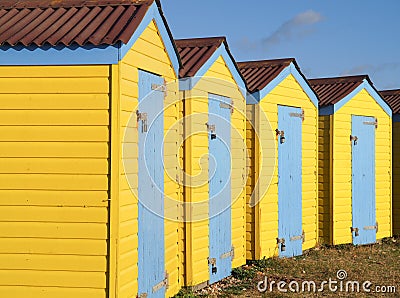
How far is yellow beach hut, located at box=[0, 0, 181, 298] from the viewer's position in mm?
6520

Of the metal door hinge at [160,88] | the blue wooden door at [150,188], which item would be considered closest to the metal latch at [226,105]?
the metal door hinge at [160,88]

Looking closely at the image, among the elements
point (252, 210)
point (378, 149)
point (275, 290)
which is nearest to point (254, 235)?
point (252, 210)

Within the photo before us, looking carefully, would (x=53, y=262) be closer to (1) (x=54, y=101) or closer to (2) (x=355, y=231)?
(1) (x=54, y=101)

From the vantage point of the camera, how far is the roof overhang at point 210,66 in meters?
8.97

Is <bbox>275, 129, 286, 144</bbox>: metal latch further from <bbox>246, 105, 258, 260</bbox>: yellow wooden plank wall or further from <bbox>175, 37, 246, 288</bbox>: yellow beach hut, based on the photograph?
<bbox>175, 37, 246, 288</bbox>: yellow beach hut

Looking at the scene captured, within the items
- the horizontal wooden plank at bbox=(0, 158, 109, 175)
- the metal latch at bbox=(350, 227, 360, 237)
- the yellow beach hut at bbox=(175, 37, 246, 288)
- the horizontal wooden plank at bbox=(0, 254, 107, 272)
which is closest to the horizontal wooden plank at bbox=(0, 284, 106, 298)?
the horizontal wooden plank at bbox=(0, 254, 107, 272)

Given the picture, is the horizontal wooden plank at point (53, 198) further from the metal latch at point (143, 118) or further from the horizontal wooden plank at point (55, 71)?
the horizontal wooden plank at point (55, 71)

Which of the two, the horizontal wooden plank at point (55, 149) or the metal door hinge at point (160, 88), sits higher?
the metal door hinge at point (160, 88)

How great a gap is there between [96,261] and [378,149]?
933 centimetres

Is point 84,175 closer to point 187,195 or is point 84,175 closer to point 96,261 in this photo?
point 96,261

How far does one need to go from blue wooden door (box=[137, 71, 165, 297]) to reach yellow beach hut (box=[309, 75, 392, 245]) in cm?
612

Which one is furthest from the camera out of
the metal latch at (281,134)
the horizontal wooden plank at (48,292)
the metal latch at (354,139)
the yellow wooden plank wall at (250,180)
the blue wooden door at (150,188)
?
the metal latch at (354,139)

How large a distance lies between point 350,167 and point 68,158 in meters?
8.30

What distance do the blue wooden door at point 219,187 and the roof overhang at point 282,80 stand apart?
1142mm
